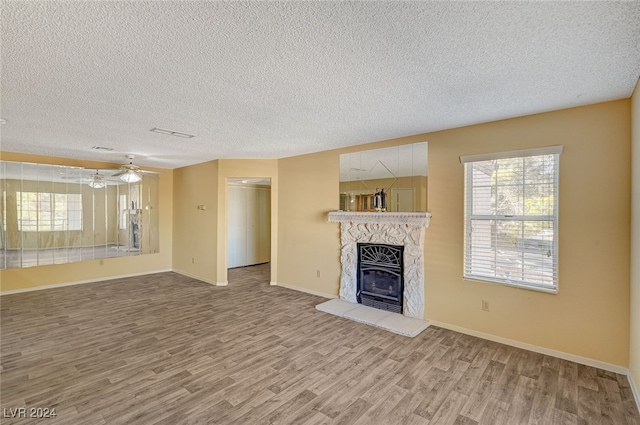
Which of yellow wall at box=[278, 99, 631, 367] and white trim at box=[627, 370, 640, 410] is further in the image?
yellow wall at box=[278, 99, 631, 367]

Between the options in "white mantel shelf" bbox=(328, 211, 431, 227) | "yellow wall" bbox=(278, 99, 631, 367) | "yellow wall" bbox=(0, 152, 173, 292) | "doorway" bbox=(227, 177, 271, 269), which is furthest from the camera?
"doorway" bbox=(227, 177, 271, 269)

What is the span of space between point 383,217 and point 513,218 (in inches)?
65.1

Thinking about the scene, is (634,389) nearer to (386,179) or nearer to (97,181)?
(386,179)

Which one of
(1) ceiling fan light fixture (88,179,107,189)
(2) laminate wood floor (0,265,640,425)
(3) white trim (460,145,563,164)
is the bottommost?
(2) laminate wood floor (0,265,640,425)

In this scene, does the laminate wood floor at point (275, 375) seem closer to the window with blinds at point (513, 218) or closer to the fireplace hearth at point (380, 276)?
the fireplace hearth at point (380, 276)

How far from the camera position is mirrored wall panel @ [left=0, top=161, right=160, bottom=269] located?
5109mm

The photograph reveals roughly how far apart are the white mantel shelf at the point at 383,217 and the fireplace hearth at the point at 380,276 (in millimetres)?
393

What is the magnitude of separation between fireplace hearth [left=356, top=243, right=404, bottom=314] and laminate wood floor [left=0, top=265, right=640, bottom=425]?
0.71 meters

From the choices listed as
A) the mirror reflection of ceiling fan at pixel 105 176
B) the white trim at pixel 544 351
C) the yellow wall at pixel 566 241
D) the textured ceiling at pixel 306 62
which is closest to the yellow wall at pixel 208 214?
the mirror reflection of ceiling fan at pixel 105 176

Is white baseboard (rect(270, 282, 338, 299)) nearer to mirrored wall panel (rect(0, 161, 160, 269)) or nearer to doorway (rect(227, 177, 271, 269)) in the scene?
doorway (rect(227, 177, 271, 269))

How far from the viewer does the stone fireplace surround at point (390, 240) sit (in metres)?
4.07

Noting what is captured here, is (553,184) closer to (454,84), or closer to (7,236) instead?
(454,84)

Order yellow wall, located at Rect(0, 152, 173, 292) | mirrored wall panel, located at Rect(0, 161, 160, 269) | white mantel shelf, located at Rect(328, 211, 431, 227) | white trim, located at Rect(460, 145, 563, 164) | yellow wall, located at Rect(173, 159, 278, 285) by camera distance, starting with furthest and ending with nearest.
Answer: yellow wall, located at Rect(173, 159, 278, 285)
yellow wall, located at Rect(0, 152, 173, 292)
mirrored wall panel, located at Rect(0, 161, 160, 269)
white mantel shelf, located at Rect(328, 211, 431, 227)
white trim, located at Rect(460, 145, 563, 164)

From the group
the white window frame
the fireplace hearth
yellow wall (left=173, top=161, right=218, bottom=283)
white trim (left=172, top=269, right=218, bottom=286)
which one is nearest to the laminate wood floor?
the fireplace hearth
